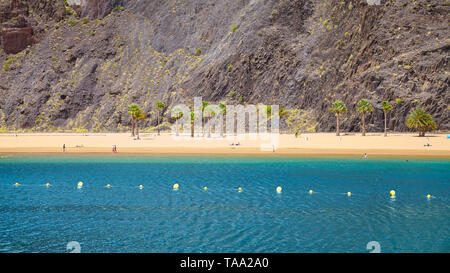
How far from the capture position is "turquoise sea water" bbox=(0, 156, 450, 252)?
14742mm

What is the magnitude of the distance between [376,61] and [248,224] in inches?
3521

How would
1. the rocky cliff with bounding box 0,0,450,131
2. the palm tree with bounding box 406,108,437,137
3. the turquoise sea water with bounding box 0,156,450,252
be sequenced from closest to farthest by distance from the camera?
the turquoise sea water with bounding box 0,156,450,252 < the palm tree with bounding box 406,108,437,137 < the rocky cliff with bounding box 0,0,450,131

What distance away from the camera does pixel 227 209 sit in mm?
20234

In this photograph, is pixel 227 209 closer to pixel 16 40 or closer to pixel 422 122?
pixel 422 122

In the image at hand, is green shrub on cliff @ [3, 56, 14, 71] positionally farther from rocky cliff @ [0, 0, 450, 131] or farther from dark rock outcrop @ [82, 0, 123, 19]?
dark rock outcrop @ [82, 0, 123, 19]

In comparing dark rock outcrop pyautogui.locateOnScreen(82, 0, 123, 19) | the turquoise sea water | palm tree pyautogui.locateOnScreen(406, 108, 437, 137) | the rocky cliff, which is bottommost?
the turquoise sea water

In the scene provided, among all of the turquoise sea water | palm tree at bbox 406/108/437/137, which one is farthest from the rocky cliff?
the turquoise sea water

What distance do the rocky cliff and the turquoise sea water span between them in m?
59.5

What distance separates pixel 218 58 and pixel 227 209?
10255 centimetres

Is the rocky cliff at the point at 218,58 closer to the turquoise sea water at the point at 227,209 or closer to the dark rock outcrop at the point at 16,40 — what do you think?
the dark rock outcrop at the point at 16,40

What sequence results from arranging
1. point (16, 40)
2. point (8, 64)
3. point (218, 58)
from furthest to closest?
1. point (16, 40)
2. point (8, 64)
3. point (218, 58)

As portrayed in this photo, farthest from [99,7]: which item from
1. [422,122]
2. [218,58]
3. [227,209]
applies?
[227,209]
